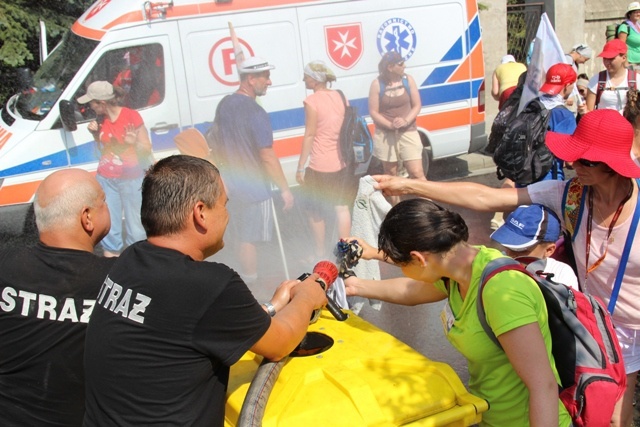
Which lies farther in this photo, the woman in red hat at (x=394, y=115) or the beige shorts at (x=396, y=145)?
the beige shorts at (x=396, y=145)

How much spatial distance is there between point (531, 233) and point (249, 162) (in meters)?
3.23

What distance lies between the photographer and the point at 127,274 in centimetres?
191

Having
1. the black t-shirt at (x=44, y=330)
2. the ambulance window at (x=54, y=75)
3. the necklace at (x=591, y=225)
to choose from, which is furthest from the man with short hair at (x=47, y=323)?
the ambulance window at (x=54, y=75)

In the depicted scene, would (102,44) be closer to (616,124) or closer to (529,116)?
(529,116)

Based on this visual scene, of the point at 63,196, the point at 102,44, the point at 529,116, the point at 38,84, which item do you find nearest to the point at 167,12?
A: the point at 102,44

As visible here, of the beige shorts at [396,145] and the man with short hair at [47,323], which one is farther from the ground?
the man with short hair at [47,323]

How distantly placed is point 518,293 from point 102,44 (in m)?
5.02

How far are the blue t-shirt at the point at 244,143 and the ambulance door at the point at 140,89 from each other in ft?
1.81

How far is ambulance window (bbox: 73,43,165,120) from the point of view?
604 cm

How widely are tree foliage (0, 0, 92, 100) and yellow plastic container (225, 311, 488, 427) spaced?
7.50 m

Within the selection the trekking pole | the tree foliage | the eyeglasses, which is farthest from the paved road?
the tree foliage

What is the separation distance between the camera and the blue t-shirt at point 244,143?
5.80 metres

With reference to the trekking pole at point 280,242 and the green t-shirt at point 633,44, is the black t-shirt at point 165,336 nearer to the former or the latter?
the trekking pole at point 280,242

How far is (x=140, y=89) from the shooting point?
6090 mm
